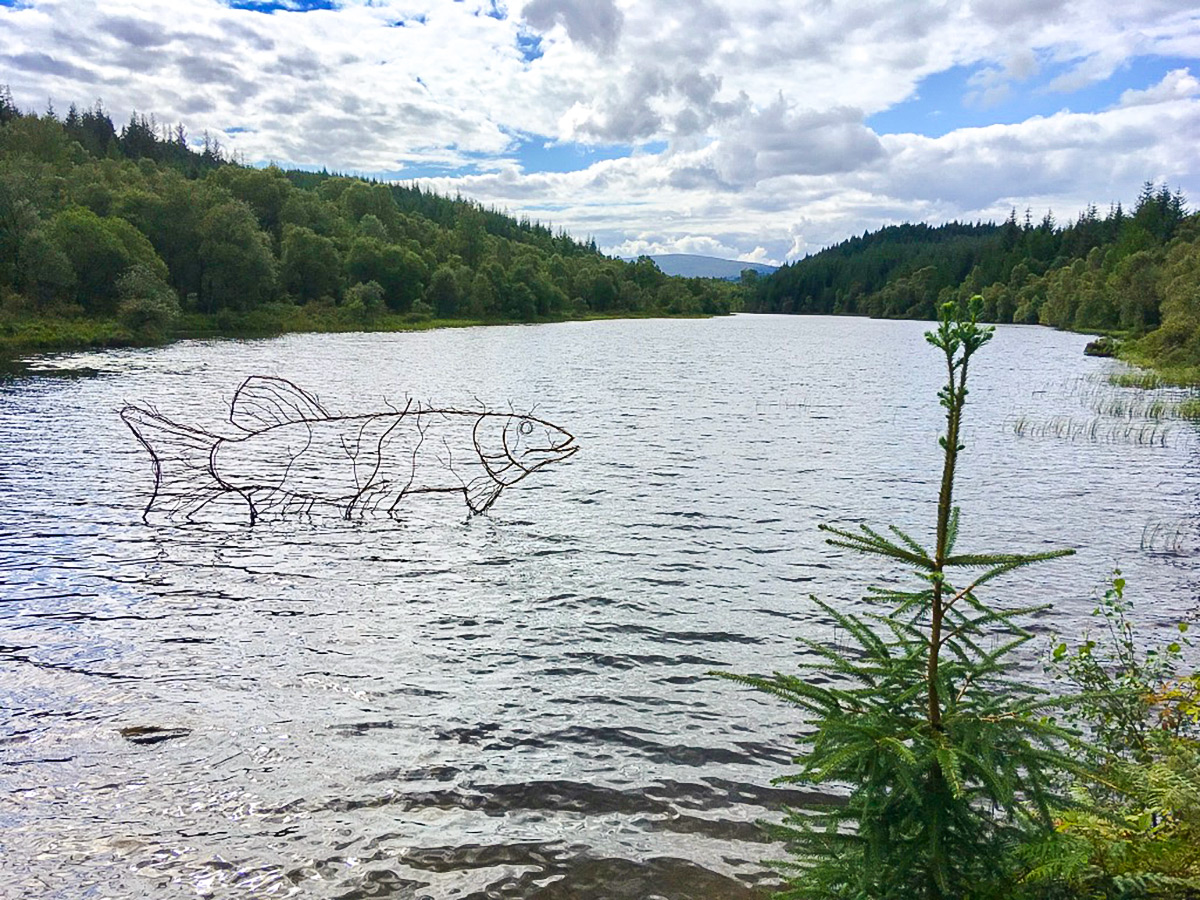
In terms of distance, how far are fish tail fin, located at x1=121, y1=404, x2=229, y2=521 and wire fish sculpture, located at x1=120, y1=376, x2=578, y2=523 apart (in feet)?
0.12

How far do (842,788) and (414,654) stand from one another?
7.63 metres

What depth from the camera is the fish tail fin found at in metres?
23.5

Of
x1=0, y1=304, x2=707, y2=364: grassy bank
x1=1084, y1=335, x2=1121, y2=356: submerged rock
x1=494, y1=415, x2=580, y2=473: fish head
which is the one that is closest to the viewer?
x1=494, y1=415, x2=580, y2=473: fish head

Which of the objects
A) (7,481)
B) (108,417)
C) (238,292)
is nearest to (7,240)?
(238,292)

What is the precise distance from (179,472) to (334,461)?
6.50m

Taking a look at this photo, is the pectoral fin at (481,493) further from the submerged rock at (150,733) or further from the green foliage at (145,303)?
the green foliage at (145,303)

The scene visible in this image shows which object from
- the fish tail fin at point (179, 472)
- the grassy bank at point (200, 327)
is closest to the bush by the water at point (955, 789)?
the fish tail fin at point (179, 472)

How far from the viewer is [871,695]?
538 cm

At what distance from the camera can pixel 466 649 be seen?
15023mm

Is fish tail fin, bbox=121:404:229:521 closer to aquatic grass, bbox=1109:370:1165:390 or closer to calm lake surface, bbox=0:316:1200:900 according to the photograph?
calm lake surface, bbox=0:316:1200:900

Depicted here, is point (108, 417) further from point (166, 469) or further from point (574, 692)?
point (574, 692)

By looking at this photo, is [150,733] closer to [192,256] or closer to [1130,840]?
[1130,840]

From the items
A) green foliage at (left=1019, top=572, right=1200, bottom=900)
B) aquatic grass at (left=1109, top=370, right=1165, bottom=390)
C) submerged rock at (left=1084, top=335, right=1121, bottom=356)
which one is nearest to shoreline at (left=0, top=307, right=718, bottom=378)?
green foliage at (left=1019, top=572, right=1200, bottom=900)

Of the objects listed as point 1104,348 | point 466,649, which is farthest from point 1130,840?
point 1104,348
